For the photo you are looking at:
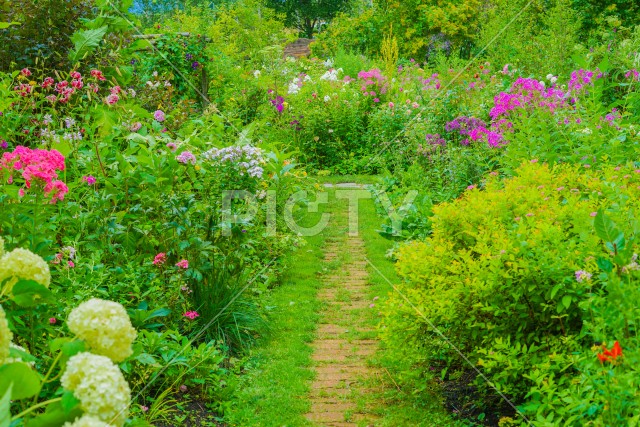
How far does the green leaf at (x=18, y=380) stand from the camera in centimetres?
146

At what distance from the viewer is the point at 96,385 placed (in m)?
1.39

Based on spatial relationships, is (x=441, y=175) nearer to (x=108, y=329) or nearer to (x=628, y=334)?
(x=628, y=334)

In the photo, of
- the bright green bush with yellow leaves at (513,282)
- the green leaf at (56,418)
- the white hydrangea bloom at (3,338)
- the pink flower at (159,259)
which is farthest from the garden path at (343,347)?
the white hydrangea bloom at (3,338)

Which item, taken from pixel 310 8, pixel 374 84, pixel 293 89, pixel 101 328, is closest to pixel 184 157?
pixel 101 328

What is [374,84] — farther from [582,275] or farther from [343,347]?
[582,275]

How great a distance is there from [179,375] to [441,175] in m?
4.93

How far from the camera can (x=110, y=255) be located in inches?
179

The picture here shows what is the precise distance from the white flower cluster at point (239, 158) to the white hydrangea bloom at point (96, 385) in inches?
184

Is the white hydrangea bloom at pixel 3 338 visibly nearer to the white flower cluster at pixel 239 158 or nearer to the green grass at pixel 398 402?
the green grass at pixel 398 402

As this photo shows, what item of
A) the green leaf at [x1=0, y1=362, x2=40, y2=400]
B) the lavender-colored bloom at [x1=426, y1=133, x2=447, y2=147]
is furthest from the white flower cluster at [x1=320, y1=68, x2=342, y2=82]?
the green leaf at [x1=0, y1=362, x2=40, y2=400]

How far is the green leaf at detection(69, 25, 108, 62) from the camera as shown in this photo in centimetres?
630

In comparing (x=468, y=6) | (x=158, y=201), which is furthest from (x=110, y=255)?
(x=468, y=6)

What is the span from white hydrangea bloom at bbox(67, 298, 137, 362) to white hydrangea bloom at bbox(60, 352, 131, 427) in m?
0.10

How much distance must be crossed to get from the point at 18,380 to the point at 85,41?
214 inches
